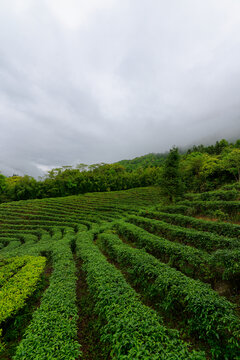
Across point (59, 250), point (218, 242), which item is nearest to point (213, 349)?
point (218, 242)

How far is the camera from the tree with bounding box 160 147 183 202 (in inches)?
940

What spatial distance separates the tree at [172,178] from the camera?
2388 cm

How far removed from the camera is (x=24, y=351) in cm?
351

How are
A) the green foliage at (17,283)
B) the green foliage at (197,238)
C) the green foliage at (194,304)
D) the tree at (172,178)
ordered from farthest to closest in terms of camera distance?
the tree at (172,178)
the green foliage at (197,238)
the green foliage at (17,283)
the green foliage at (194,304)

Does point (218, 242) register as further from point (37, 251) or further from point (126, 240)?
point (37, 251)

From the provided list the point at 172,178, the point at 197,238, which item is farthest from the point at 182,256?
the point at 172,178

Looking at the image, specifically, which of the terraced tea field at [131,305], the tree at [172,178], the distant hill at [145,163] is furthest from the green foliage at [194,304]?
the distant hill at [145,163]

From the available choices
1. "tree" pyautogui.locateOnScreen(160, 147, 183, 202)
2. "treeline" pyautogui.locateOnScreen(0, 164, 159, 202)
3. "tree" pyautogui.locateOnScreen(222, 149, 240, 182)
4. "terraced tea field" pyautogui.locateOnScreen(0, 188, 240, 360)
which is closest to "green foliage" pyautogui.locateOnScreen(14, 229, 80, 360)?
"terraced tea field" pyautogui.locateOnScreen(0, 188, 240, 360)

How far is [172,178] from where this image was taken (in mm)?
24531

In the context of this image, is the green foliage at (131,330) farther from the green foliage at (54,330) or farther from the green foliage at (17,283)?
the green foliage at (17,283)

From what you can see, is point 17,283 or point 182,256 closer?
point 17,283

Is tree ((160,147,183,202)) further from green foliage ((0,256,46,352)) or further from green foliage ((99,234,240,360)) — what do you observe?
green foliage ((0,256,46,352))

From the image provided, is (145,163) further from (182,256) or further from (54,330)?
(54,330)

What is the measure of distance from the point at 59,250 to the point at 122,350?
8.73 metres
